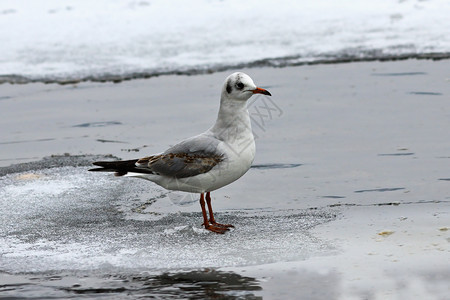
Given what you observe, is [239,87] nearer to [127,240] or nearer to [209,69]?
[127,240]

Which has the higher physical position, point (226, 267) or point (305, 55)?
point (305, 55)

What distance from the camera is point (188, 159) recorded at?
4.91 meters

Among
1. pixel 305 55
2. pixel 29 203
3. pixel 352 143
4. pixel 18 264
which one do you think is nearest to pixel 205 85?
pixel 305 55

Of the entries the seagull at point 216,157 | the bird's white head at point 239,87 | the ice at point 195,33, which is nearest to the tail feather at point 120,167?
the seagull at point 216,157

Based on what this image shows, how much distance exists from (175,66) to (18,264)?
5.99 metres

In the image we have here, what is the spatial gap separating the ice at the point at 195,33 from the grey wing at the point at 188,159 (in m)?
4.87

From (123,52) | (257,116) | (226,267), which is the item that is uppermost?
(123,52)

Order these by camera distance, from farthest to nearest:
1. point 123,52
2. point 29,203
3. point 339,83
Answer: point 123,52 → point 339,83 → point 29,203

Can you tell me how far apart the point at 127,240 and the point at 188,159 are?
71 centimetres

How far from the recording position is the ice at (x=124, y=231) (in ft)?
13.9

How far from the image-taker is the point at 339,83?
8516 millimetres

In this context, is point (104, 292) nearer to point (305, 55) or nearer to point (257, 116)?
point (257, 116)

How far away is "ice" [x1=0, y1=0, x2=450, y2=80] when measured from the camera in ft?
33.2

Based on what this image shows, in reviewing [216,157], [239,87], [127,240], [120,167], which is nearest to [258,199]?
[216,157]
